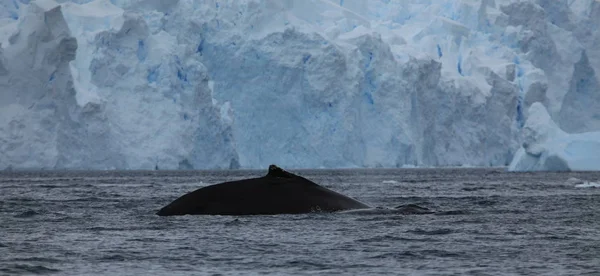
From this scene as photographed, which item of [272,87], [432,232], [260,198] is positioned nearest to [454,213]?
[260,198]

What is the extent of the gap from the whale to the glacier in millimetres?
52576

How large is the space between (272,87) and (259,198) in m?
65.5

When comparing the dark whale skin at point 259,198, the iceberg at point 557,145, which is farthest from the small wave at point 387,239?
the iceberg at point 557,145

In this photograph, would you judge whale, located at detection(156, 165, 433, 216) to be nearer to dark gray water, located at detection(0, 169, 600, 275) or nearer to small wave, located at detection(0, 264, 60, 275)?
dark gray water, located at detection(0, 169, 600, 275)

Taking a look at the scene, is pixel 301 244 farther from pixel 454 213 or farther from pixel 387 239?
pixel 454 213

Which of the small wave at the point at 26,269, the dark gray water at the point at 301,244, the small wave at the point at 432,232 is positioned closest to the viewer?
the small wave at the point at 26,269

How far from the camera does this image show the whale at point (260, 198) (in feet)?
58.3

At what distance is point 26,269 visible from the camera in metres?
11.1

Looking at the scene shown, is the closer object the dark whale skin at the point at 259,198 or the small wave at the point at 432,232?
the small wave at the point at 432,232

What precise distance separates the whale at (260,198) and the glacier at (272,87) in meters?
52.6

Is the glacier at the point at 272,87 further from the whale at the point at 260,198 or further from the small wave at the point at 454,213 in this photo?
the whale at the point at 260,198

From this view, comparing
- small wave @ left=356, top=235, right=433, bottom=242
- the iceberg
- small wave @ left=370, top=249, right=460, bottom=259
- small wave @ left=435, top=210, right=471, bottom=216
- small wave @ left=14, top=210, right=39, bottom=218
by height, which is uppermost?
the iceberg

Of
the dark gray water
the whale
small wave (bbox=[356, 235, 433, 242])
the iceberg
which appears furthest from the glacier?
small wave (bbox=[356, 235, 433, 242])

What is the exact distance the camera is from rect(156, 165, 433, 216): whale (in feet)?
58.3
